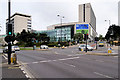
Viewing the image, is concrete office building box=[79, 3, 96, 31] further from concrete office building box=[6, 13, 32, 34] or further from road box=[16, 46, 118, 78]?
road box=[16, 46, 118, 78]

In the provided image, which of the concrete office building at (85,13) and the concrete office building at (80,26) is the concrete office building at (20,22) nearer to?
the concrete office building at (80,26)

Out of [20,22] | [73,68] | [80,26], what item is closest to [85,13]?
[80,26]

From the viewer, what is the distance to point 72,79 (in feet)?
24.7

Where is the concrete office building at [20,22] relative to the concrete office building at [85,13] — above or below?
below

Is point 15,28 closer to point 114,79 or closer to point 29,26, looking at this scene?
point 29,26

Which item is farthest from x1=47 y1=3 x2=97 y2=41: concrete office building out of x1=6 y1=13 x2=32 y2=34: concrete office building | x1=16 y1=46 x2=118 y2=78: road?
x1=16 y1=46 x2=118 y2=78: road

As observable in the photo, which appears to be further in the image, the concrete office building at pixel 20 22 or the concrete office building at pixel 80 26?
the concrete office building at pixel 80 26

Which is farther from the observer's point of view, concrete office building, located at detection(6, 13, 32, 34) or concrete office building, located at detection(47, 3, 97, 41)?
concrete office building, located at detection(47, 3, 97, 41)

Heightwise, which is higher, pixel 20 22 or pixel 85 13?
pixel 85 13

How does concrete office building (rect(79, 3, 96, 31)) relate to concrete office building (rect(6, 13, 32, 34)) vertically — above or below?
above

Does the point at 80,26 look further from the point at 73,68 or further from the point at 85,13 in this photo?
the point at 73,68

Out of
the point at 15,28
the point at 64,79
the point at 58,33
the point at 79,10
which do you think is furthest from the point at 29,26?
the point at 64,79

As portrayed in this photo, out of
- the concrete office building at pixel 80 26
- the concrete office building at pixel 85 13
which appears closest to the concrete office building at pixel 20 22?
the concrete office building at pixel 80 26

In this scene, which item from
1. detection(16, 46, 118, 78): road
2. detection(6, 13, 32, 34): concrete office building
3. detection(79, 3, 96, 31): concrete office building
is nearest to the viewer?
detection(16, 46, 118, 78): road
